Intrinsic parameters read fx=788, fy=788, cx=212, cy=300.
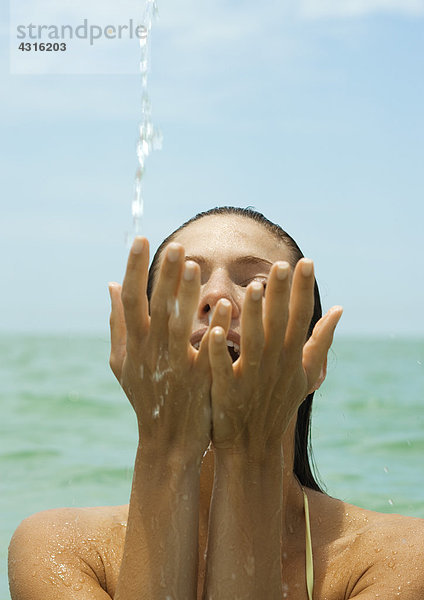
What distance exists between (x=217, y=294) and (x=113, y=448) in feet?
25.6

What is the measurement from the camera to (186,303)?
6.10 ft

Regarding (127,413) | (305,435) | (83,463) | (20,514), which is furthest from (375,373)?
(305,435)

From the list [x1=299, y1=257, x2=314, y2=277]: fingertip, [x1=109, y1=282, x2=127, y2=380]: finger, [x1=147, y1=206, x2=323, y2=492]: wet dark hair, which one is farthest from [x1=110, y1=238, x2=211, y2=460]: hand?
[x1=147, y1=206, x2=323, y2=492]: wet dark hair

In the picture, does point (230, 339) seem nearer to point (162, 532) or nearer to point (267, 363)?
point (267, 363)

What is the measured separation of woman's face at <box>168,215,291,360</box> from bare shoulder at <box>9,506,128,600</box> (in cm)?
72

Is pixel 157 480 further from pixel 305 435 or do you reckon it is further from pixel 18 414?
pixel 18 414

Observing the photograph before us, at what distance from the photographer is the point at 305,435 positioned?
2.93 metres

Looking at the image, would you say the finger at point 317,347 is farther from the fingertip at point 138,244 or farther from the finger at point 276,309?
the fingertip at point 138,244

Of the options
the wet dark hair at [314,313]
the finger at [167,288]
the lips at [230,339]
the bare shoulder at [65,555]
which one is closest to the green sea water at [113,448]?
the wet dark hair at [314,313]

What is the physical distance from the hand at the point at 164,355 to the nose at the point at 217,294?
1.11ft

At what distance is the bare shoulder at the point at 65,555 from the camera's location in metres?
2.28

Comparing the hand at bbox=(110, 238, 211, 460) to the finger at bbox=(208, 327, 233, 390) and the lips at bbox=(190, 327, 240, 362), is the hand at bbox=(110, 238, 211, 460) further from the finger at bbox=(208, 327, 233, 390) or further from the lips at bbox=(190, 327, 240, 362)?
the lips at bbox=(190, 327, 240, 362)

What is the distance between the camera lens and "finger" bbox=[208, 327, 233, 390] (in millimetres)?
1867

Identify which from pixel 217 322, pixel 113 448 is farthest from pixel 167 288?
pixel 113 448
